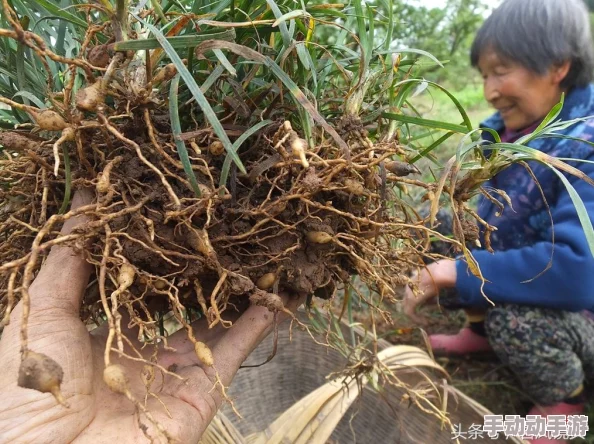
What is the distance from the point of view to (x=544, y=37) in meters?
1.22

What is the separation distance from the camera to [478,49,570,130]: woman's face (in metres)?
1.23

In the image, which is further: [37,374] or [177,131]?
[177,131]

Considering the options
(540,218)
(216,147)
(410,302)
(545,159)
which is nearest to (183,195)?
(216,147)

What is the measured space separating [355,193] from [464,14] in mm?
2259

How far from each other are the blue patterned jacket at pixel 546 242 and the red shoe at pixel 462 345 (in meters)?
0.23

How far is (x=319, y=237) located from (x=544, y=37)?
42.8 inches

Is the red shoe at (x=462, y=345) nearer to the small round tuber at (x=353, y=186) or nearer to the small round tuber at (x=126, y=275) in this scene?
the small round tuber at (x=353, y=186)

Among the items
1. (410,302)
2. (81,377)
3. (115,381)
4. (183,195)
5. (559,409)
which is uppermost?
(183,195)

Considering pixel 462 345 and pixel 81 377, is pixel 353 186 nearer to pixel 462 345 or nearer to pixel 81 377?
pixel 81 377

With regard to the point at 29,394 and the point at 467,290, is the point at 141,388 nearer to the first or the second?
the point at 29,394

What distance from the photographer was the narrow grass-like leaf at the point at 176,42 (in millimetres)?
459

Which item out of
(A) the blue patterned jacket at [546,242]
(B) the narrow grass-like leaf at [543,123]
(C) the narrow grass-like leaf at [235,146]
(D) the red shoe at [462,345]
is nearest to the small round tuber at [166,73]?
(C) the narrow grass-like leaf at [235,146]

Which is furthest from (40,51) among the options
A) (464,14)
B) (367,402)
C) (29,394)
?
(464,14)

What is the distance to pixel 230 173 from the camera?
56 centimetres
